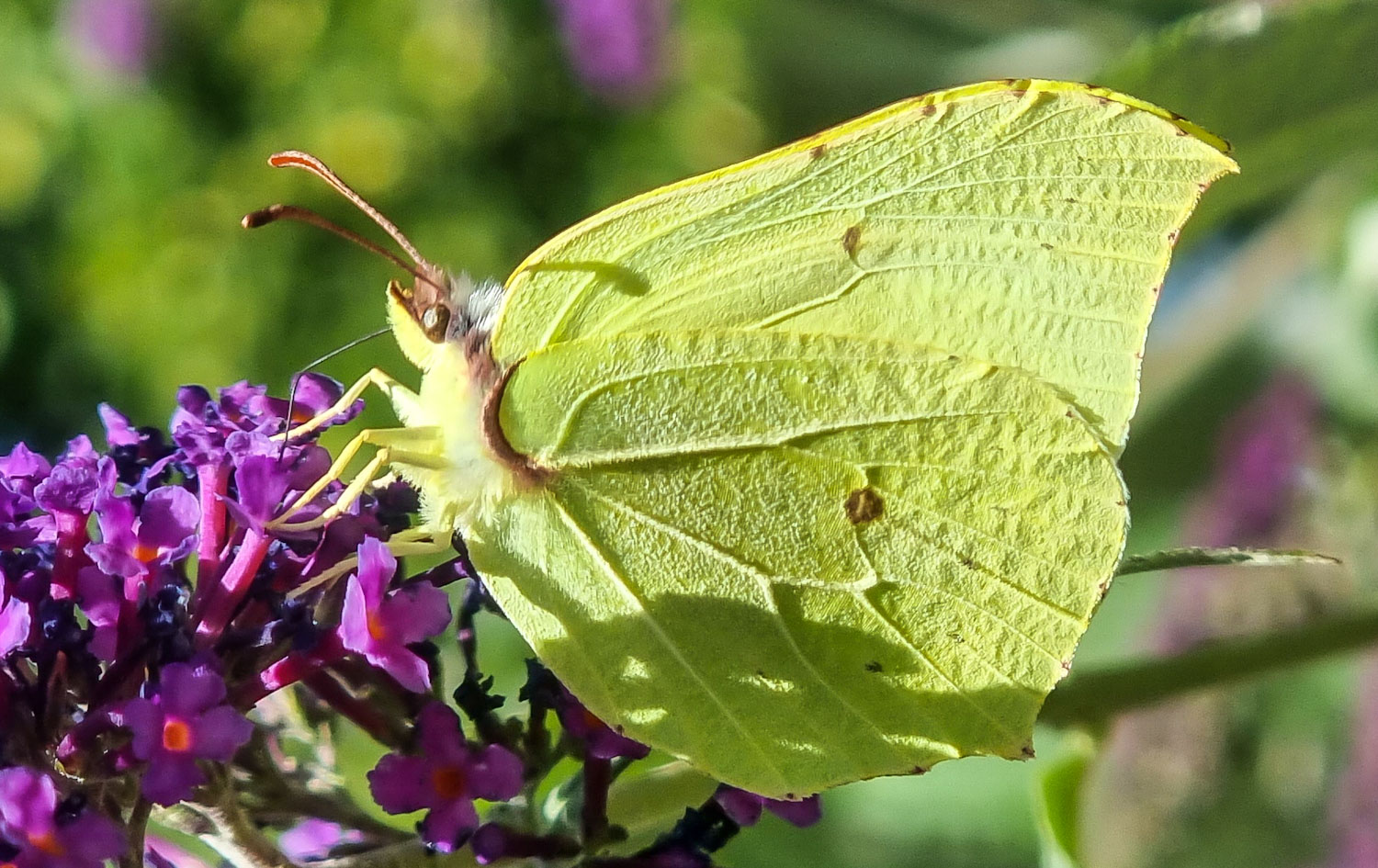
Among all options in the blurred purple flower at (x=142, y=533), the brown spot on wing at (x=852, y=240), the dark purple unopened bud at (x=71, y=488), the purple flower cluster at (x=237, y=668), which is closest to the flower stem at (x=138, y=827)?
the purple flower cluster at (x=237, y=668)

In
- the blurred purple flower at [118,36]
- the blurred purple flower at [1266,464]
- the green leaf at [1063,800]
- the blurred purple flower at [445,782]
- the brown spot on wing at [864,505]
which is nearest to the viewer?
the blurred purple flower at [445,782]

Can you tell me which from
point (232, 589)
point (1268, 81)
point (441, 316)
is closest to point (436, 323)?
point (441, 316)

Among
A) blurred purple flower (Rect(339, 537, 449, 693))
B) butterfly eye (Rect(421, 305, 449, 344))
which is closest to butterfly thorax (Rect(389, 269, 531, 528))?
butterfly eye (Rect(421, 305, 449, 344))

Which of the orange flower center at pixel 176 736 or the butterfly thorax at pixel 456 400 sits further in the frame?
the butterfly thorax at pixel 456 400

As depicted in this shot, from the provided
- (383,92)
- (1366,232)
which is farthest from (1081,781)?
(383,92)

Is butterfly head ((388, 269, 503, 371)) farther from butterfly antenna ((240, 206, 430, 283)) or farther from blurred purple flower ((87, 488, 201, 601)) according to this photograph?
blurred purple flower ((87, 488, 201, 601))

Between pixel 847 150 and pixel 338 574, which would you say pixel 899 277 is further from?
pixel 338 574

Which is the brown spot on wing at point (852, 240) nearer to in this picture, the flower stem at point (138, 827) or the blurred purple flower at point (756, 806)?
the blurred purple flower at point (756, 806)
